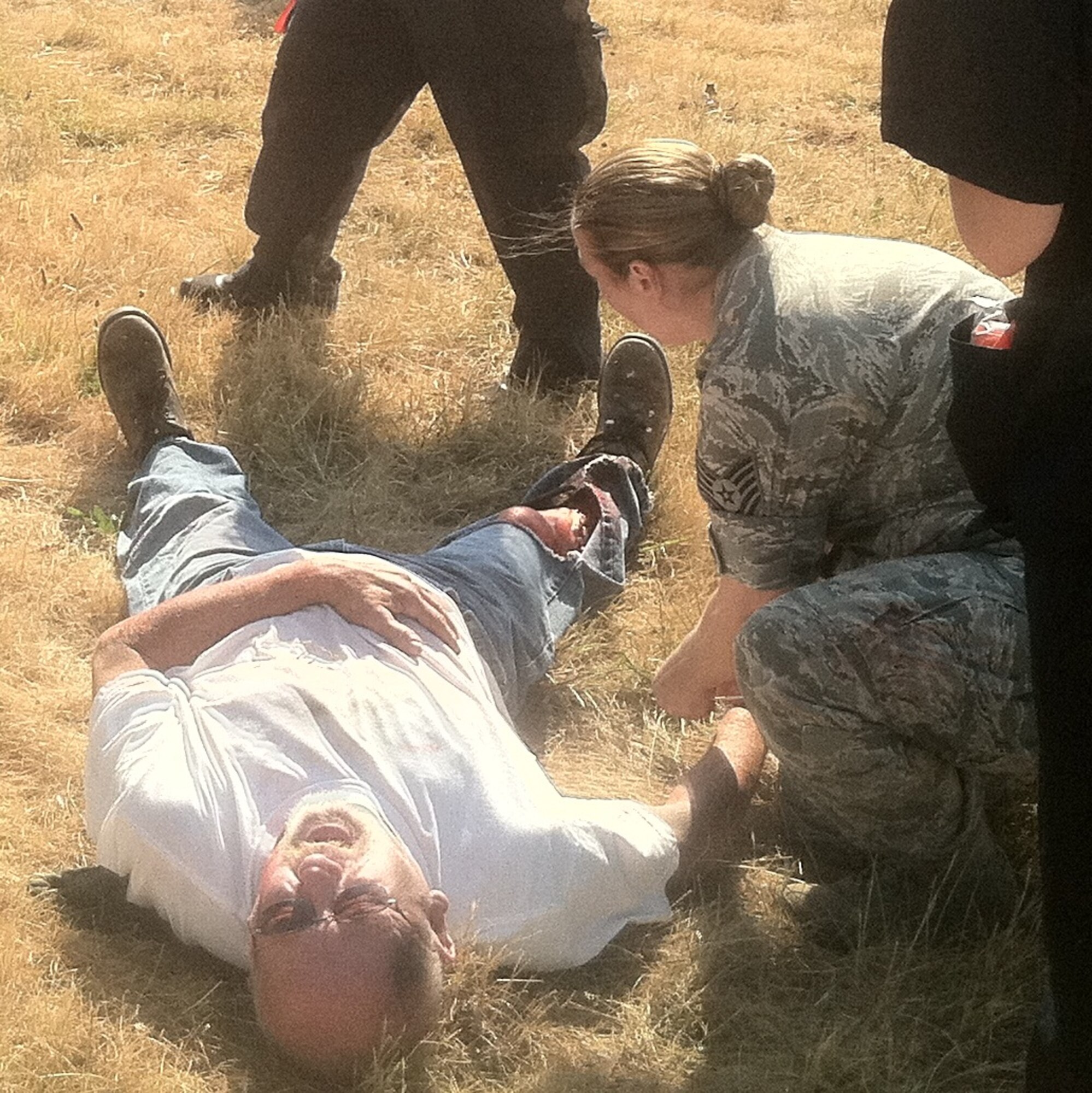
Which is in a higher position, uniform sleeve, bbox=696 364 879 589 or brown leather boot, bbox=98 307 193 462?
uniform sleeve, bbox=696 364 879 589

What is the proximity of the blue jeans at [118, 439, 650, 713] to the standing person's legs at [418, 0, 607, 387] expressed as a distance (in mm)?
699

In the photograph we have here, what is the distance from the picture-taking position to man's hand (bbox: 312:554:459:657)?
2.96 meters

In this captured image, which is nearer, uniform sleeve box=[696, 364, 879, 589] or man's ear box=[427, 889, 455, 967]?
man's ear box=[427, 889, 455, 967]

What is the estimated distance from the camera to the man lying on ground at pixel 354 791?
7.62ft

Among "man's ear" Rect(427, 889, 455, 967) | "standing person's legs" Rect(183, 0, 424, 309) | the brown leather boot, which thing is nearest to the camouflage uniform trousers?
"man's ear" Rect(427, 889, 455, 967)

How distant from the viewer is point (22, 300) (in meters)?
4.75

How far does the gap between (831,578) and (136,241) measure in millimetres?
3448

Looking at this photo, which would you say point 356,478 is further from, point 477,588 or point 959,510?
point 959,510

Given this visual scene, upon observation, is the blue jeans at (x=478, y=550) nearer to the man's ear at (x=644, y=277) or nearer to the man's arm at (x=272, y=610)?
the man's arm at (x=272, y=610)

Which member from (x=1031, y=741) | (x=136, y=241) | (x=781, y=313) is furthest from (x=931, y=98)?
(x=136, y=241)

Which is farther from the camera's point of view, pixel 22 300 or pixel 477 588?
pixel 22 300

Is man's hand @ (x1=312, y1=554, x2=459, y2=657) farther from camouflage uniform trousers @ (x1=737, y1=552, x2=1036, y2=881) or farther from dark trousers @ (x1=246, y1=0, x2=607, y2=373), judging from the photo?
dark trousers @ (x1=246, y1=0, x2=607, y2=373)

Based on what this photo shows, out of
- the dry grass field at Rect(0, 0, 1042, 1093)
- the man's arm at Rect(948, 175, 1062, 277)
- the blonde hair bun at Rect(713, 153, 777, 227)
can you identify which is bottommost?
the dry grass field at Rect(0, 0, 1042, 1093)

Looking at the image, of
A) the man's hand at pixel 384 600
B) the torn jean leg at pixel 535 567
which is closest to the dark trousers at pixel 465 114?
the torn jean leg at pixel 535 567
